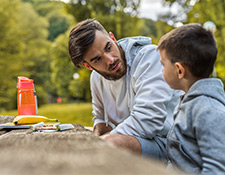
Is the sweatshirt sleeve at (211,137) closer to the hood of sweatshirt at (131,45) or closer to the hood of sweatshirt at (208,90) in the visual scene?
the hood of sweatshirt at (208,90)

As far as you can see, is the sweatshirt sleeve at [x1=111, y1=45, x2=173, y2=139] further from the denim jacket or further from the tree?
the tree

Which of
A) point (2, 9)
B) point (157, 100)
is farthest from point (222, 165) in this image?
point (2, 9)

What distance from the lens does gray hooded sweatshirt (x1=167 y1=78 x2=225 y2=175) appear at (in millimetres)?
1084

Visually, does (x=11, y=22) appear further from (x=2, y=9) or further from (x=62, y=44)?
(x=62, y=44)

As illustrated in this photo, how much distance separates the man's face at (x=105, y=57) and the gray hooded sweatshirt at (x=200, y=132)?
31.3 inches

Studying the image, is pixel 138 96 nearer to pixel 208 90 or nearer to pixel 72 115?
pixel 208 90

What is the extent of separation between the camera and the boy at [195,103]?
1.10m

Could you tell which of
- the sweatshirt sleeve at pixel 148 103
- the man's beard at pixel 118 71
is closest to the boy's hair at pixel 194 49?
the sweatshirt sleeve at pixel 148 103

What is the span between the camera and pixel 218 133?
110cm

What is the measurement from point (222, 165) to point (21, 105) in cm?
149

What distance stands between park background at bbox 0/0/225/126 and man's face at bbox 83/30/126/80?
847 cm

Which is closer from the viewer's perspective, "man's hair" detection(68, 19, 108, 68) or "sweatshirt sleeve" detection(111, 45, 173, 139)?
"sweatshirt sleeve" detection(111, 45, 173, 139)

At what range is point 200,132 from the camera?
1.13 metres

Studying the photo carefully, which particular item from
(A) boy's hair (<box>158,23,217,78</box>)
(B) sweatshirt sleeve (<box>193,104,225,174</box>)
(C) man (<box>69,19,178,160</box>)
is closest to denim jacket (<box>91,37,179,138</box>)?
(C) man (<box>69,19,178,160</box>)
